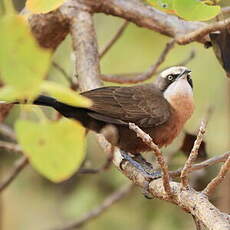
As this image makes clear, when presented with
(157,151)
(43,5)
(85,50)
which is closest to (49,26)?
(85,50)

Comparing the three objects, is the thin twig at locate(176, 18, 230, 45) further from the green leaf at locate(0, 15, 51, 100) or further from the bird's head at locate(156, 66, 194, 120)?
the green leaf at locate(0, 15, 51, 100)

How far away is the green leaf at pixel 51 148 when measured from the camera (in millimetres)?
636

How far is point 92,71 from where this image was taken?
2.12m

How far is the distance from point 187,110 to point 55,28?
59cm

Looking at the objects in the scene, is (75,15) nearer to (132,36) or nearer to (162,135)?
(162,135)

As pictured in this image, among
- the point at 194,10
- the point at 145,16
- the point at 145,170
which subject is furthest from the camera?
the point at 145,16

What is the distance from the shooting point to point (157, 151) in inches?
46.9

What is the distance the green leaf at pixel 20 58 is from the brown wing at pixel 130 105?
52.0 inches

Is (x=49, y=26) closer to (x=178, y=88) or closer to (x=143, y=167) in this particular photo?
(x=178, y=88)

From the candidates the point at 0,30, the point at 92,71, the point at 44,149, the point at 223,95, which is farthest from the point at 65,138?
the point at 223,95

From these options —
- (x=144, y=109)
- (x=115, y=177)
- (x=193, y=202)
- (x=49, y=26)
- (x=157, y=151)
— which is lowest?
(x=115, y=177)

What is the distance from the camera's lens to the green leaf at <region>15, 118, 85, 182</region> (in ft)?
2.09

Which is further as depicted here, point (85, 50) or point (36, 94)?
point (85, 50)

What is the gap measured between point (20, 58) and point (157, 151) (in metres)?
0.62
